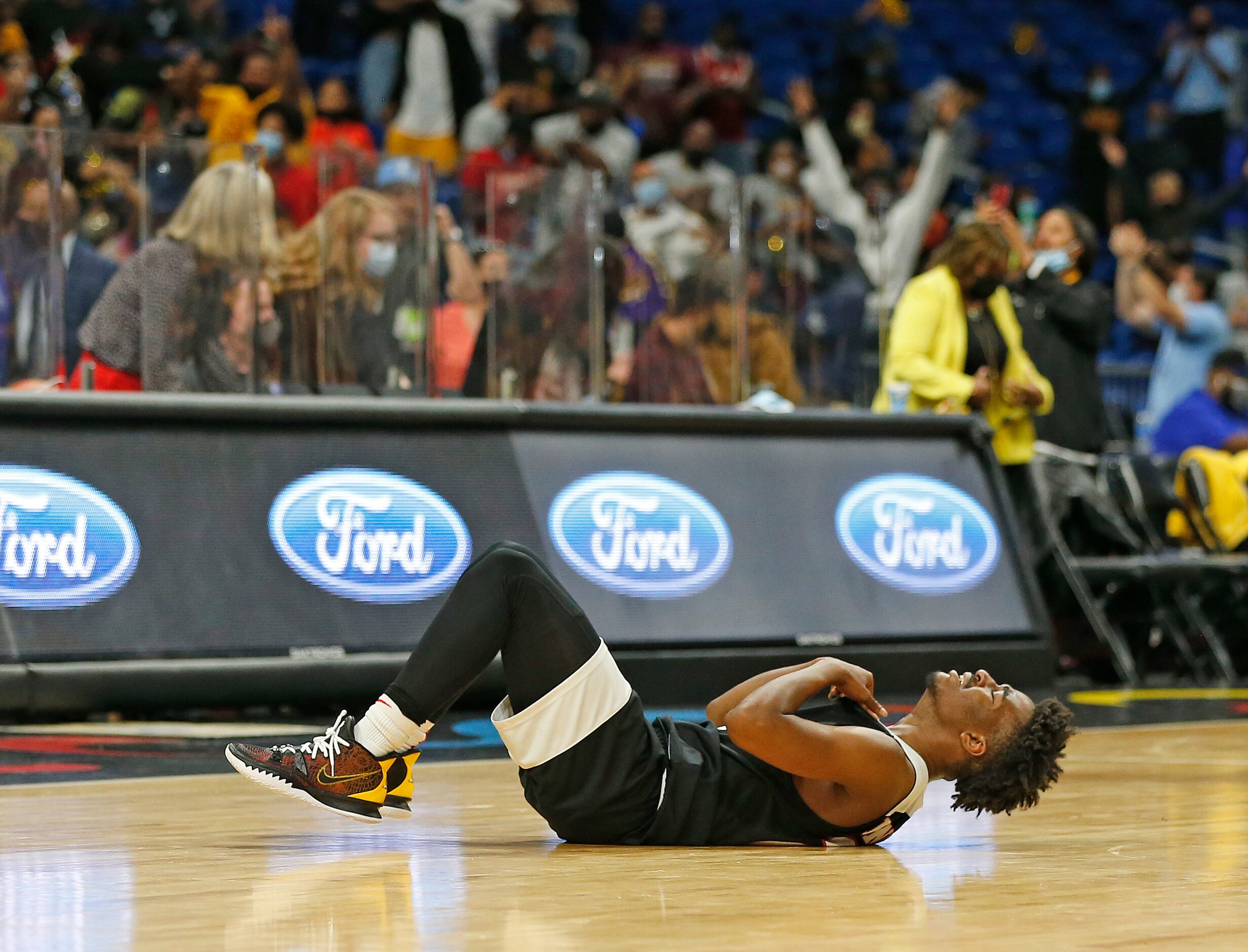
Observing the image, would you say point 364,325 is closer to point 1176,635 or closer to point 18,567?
point 18,567

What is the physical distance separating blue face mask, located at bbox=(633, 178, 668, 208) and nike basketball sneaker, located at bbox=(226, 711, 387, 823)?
18.1 feet

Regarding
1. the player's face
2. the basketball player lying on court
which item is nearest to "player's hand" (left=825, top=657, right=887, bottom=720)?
the basketball player lying on court

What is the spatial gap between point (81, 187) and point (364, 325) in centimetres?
133

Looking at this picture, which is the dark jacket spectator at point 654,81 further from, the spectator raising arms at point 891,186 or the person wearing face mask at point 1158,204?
the person wearing face mask at point 1158,204

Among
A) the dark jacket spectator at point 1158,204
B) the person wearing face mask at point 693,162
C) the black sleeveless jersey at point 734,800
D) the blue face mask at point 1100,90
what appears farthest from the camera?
the blue face mask at point 1100,90

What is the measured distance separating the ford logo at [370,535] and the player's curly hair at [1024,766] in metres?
3.71

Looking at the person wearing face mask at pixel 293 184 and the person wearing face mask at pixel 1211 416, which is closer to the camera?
the person wearing face mask at pixel 293 184

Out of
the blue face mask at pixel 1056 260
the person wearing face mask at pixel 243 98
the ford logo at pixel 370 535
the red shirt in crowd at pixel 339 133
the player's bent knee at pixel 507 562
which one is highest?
the person wearing face mask at pixel 243 98

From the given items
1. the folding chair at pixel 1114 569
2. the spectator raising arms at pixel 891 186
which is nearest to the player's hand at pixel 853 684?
the folding chair at pixel 1114 569

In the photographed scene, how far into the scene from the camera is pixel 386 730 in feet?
13.8

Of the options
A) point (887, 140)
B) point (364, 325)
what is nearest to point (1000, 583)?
point (364, 325)

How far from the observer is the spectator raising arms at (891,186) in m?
12.9

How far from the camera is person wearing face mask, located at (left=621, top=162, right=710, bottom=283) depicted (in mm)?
9023

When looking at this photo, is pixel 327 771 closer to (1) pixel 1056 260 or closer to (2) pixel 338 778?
(2) pixel 338 778
